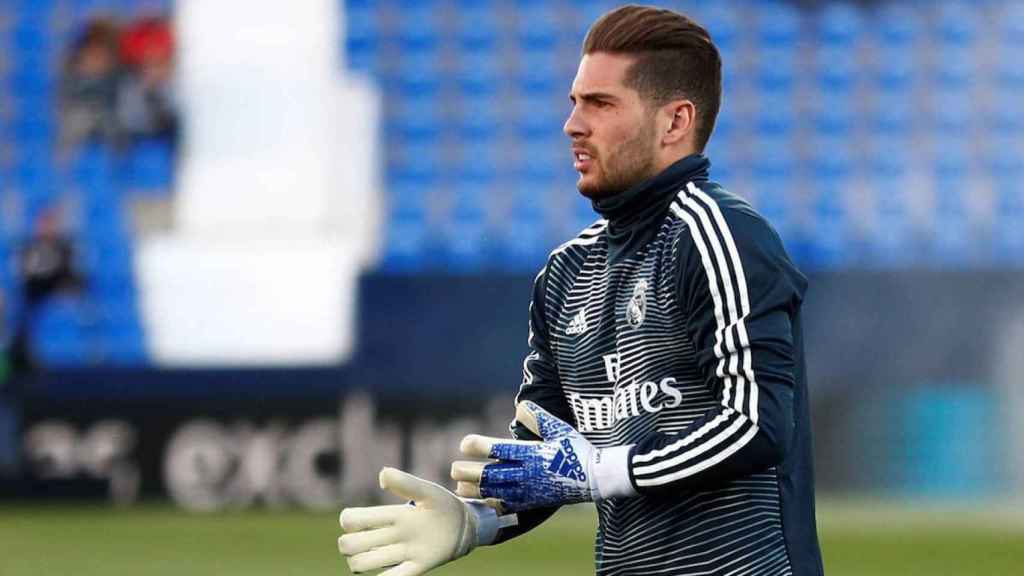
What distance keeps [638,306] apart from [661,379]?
0.37 feet

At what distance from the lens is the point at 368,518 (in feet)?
8.55

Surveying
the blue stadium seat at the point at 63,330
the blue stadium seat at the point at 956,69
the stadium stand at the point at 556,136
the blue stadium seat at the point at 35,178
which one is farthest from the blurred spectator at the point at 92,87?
the blue stadium seat at the point at 956,69

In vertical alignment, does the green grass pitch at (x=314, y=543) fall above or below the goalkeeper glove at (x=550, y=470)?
below

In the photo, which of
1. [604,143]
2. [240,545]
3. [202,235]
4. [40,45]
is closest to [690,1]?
[202,235]

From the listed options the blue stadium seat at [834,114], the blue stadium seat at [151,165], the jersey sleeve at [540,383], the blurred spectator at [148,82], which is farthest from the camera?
the blue stadium seat at [834,114]

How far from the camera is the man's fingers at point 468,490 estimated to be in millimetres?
2609

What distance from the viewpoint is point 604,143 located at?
2572mm

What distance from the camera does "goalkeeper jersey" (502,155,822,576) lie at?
7.80 ft

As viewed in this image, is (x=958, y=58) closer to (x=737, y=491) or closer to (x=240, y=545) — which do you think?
(x=240, y=545)

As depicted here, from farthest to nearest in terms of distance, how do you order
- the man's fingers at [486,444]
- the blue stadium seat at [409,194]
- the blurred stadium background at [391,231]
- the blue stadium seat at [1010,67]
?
the blue stadium seat at [1010,67], the blue stadium seat at [409,194], the blurred stadium background at [391,231], the man's fingers at [486,444]

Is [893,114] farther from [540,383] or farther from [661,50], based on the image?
[661,50]

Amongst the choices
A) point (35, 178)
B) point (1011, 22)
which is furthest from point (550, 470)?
point (1011, 22)

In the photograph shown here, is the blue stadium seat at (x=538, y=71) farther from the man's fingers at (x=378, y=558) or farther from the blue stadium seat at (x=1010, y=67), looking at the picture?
the man's fingers at (x=378, y=558)

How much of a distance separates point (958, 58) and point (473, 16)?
4653 millimetres
